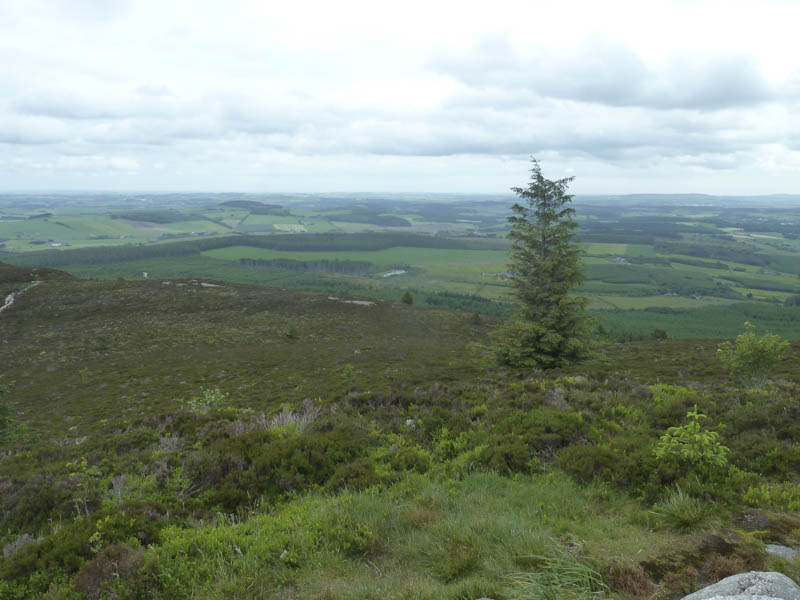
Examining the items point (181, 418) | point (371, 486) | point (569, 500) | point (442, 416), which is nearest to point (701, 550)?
point (569, 500)

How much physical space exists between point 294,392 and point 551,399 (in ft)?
49.7

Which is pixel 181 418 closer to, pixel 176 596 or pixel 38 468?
pixel 38 468

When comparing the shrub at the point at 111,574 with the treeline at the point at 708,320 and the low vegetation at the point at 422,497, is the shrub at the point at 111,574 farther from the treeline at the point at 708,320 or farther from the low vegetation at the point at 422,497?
the treeline at the point at 708,320

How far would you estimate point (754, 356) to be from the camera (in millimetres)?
16969

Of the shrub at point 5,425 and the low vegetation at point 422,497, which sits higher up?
the low vegetation at point 422,497

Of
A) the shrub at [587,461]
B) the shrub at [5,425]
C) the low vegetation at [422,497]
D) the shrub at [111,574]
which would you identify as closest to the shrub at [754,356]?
the low vegetation at [422,497]

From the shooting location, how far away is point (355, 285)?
14338 cm

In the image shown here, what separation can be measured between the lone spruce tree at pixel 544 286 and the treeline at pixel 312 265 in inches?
6723

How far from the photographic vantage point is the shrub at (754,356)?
16.6m

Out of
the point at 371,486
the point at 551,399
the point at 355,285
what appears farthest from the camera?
the point at 355,285

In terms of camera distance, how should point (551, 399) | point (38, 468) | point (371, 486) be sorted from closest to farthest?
point (371, 486), point (38, 468), point (551, 399)

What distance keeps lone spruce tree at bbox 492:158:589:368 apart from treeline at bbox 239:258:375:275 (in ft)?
560

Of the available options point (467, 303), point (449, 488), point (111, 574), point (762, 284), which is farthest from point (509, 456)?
point (762, 284)

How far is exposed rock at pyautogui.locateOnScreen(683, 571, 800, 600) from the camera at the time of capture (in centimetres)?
347
